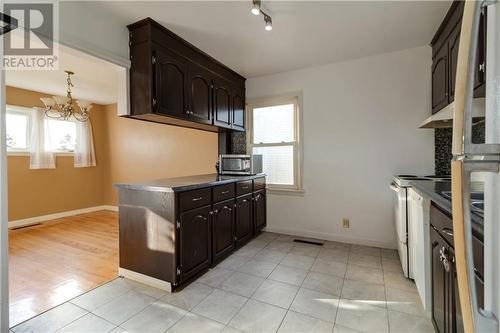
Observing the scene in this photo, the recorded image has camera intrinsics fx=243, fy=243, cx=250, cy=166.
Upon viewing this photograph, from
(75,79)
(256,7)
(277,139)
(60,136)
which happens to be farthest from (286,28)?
(60,136)

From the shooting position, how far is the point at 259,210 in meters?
3.50

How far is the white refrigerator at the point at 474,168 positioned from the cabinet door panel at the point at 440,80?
2.26m

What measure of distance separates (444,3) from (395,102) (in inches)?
43.5

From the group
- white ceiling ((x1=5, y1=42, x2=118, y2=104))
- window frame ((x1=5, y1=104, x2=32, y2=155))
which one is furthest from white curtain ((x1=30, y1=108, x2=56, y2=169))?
white ceiling ((x1=5, y1=42, x2=118, y2=104))

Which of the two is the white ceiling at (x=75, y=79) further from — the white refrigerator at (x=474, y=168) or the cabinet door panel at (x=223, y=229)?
the white refrigerator at (x=474, y=168)

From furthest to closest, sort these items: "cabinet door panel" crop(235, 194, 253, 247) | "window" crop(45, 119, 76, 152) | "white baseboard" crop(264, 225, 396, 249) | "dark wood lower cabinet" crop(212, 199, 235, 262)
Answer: "window" crop(45, 119, 76, 152)
"white baseboard" crop(264, 225, 396, 249)
"cabinet door panel" crop(235, 194, 253, 247)
"dark wood lower cabinet" crop(212, 199, 235, 262)

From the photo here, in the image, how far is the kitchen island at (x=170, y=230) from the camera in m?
2.04

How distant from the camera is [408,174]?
9.57 ft

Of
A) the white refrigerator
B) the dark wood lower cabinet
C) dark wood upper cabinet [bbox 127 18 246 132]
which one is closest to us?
the white refrigerator

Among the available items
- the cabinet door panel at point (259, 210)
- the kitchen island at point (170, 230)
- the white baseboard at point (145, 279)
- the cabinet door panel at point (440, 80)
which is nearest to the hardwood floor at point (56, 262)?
the white baseboard at point (145, 279)

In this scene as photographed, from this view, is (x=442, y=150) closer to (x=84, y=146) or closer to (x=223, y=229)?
(x=223, y=229)

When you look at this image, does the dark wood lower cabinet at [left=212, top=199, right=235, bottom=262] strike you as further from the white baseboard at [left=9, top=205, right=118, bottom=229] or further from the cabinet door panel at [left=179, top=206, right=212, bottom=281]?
the white baseboard at [left=9, top=205, right=118, bottom=229]

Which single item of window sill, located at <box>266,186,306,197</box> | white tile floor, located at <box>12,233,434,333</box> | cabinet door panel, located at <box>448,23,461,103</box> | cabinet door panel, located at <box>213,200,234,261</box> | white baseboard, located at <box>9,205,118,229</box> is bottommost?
white tile floor, located at <box>12,233,434,333</box>

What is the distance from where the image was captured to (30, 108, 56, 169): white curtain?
432 cm
